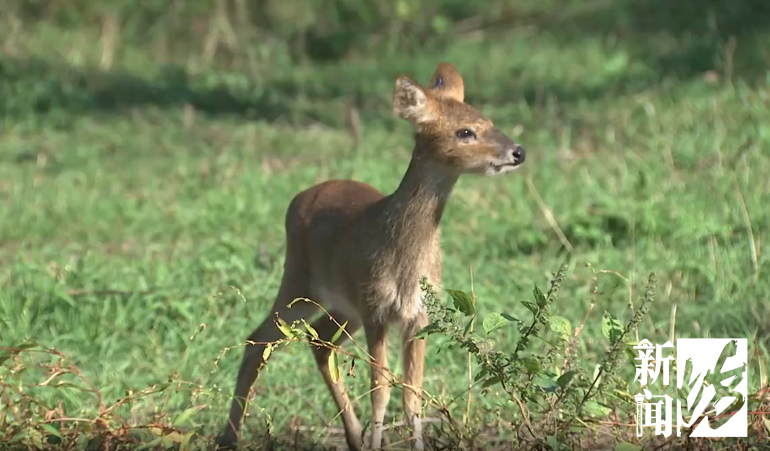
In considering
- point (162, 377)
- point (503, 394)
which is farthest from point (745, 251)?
point (162, 377)

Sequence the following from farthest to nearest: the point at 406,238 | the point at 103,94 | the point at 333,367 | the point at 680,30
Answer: the point at 680,30, the point at 103,94, the point at 406,238, the point at 333,367

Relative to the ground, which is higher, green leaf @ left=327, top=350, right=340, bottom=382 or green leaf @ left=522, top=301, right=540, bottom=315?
green leaf @ left=522, top=301, right=540, bottom=315

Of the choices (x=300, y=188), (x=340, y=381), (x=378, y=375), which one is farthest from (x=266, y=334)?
(x=300, y=188)

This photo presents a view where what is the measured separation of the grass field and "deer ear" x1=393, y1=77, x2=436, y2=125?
0.86 metres

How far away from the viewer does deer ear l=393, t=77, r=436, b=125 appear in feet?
14.6

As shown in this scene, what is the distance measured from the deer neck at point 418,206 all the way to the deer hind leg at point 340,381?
41 cm

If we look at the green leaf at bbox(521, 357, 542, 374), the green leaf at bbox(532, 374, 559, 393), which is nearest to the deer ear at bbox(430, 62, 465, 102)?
the green leaf at bbox(532, 374, 559, 393)

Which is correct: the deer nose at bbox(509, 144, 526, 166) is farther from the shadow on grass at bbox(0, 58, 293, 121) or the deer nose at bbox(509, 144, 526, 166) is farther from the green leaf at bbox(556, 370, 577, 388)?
the shadow on grass at bbox(0, 58, 293, 121)

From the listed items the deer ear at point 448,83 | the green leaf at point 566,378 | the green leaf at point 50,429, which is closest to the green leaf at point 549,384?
the green leaf at point 566,378

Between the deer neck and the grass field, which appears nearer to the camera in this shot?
the deer neck

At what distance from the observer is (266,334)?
485 centimetres

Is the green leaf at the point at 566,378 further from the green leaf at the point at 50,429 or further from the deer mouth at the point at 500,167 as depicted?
the green leaf at the point at 50,429

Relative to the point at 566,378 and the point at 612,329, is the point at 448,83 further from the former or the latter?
the point at 566,378

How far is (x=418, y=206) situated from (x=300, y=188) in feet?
11.6
